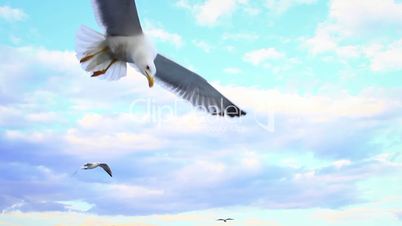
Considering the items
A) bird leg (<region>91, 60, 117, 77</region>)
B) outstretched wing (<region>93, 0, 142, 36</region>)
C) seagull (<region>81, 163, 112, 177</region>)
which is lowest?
seagull (<region>81, 163, 112, 177</region>)

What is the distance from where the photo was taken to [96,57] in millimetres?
8898

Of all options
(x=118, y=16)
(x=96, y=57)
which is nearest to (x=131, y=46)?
(x=118, y=16)

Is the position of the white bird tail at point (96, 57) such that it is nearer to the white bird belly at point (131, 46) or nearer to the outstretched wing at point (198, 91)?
the white bird belly at point (131, 46)

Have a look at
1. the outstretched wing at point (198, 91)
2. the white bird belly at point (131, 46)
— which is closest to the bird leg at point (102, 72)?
the white bird belly at point (131, 46)

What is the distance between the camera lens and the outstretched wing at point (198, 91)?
9531 millimetres

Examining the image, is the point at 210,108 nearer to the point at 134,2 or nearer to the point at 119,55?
the point at 119,55

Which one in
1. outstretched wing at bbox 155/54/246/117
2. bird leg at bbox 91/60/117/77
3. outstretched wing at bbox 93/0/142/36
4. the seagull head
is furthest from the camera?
outstretched wing at bbox 155/54/246/117

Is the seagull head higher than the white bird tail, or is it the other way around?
the white bird tail

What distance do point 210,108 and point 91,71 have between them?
181 centimetres

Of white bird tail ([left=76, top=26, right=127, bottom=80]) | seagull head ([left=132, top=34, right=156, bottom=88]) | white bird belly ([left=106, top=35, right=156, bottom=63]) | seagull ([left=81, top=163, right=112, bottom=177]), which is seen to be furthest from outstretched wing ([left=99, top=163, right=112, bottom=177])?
seagull head ([left=132, top=34, right=156, bottom=88])

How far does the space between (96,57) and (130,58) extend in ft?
1.80

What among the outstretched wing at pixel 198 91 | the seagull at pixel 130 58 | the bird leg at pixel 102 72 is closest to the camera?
the seagull at pixel 130 58

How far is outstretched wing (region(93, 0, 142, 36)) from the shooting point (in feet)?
26.4

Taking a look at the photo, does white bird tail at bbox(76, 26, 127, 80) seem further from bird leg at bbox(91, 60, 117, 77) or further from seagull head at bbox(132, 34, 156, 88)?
seagull head at bbox(132, 34, 156, 88)
